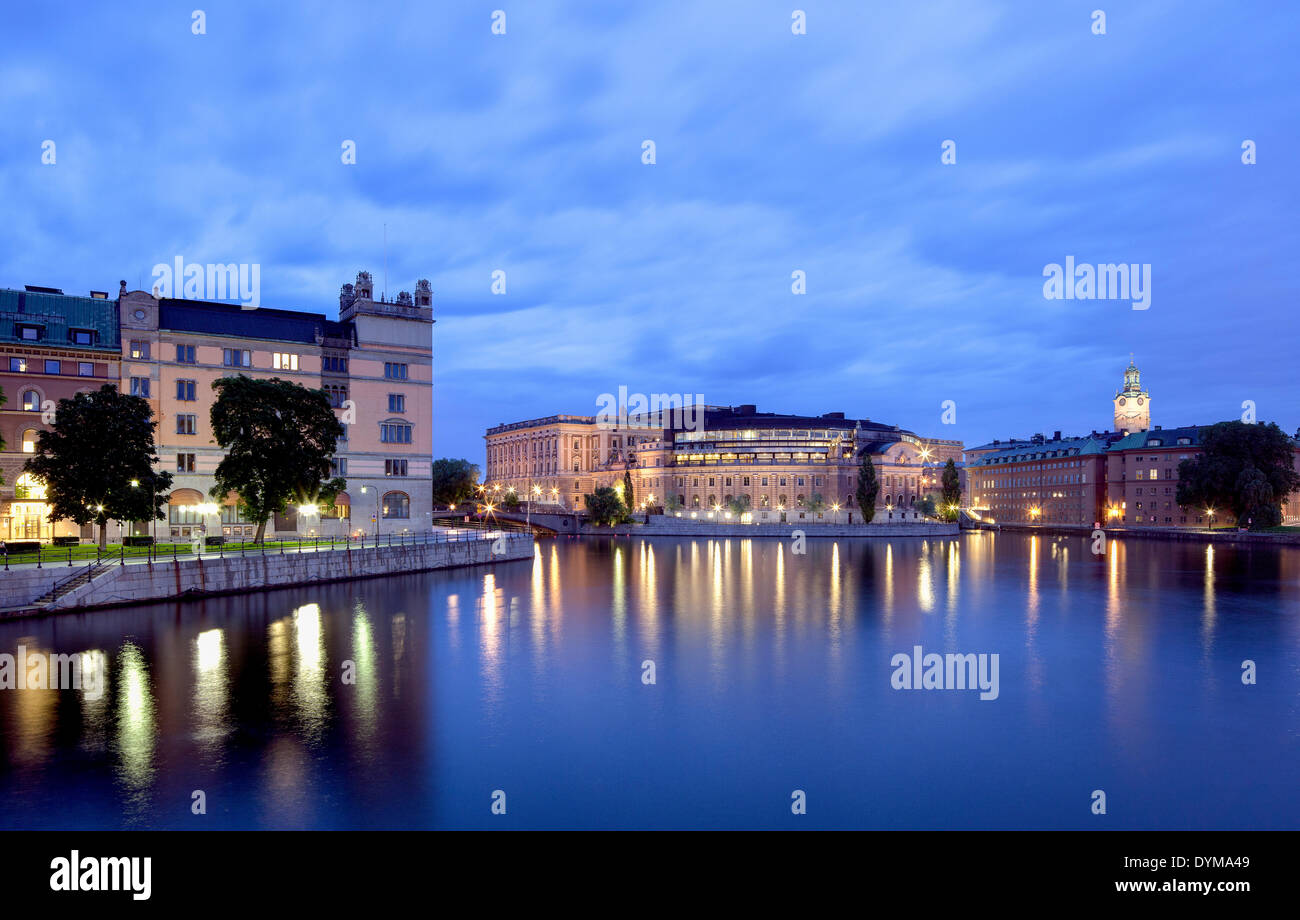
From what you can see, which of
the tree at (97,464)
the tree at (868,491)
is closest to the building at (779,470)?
the tree at (868,491)

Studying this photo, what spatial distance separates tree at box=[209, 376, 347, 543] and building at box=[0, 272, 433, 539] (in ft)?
29.6

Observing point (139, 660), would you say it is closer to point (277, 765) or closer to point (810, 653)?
point (277, 765)

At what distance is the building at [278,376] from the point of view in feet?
223

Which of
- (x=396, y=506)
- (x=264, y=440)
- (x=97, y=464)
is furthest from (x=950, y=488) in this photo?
(x=97, y=464)

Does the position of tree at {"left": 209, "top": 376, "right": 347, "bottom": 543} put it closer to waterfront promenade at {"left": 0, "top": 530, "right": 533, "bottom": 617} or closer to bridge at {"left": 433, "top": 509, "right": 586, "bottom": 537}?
waterfront promenade at {"left": 0, "top": 530, "right": 533, "bottom": 617}

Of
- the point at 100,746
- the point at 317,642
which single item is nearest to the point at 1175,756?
the point at 100,746

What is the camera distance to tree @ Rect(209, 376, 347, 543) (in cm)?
5556

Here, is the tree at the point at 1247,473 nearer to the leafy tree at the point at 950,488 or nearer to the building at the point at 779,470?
the leafy tree at the point at 950,488

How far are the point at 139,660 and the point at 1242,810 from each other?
120ft

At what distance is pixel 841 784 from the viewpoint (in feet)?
64.8

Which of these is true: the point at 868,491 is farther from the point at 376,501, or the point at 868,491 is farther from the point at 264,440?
the point at 264,440

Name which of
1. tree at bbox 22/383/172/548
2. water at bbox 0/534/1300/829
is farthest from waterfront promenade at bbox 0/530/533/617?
tree at bbox 22/383/172/548

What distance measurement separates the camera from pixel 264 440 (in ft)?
184

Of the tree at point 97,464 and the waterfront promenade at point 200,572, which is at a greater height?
the tree at point 97,464
